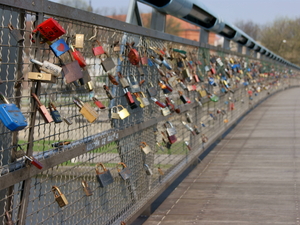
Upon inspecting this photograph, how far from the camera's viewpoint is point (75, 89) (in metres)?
2.47

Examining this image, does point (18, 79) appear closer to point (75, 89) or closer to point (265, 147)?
point (75, 89)

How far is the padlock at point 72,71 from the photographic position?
2217 mm

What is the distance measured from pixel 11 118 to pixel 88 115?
0.81 m

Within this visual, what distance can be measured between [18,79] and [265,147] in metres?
6.28

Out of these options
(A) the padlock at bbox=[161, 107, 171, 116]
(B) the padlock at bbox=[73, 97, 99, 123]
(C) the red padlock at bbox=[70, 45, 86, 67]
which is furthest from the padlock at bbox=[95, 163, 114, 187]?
(A) the padlock at bbox=[161, 107, 171, 116]

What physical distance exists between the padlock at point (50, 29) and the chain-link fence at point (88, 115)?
0.13ft

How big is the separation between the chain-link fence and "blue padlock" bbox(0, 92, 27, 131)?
184 mm

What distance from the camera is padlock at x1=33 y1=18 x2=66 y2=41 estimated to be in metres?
1.95

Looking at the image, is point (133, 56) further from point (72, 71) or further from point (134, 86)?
point (72, 71)

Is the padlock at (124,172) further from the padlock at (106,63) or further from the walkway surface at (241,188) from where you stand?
the walkway surface at (241,188)

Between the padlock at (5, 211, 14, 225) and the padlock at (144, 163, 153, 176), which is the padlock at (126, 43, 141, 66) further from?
the padlock at (5, 211, 14, 225)

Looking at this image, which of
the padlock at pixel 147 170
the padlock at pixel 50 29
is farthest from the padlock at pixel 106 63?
the padlock at pixel 147 170

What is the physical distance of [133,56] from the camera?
3320 millimetres

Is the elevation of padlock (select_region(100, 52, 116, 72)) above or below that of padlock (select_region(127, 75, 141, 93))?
above
